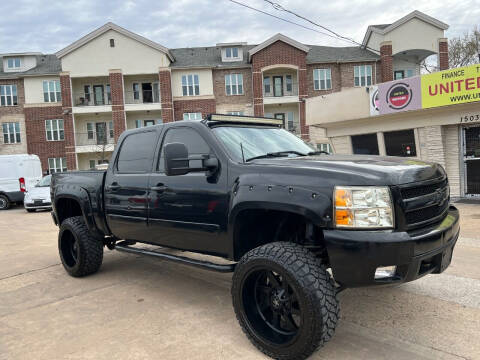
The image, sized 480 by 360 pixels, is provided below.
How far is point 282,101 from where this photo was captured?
105 feet

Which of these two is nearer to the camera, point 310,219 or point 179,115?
point 310,219

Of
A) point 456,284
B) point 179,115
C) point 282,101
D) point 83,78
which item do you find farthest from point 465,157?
point 83,78

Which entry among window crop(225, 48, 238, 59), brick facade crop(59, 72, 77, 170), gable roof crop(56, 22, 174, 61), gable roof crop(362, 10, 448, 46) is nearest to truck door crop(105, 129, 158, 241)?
gable roof crop(56, 22, 174, 61)

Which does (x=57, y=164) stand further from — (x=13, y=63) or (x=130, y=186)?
(x=130, y=186)

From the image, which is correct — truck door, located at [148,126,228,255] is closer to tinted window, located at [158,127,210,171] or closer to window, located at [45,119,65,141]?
tinted window, located at [158,127,210,171]

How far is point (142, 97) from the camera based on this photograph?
1319 inches

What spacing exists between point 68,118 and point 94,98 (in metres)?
3.09

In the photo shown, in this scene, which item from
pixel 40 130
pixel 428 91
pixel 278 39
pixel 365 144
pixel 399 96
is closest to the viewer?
pixel 428 91

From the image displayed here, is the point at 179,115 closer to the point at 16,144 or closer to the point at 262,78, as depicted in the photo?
the point at 262,78

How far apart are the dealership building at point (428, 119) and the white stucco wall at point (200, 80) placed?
65.7 feet

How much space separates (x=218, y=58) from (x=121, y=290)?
31894 millimetres

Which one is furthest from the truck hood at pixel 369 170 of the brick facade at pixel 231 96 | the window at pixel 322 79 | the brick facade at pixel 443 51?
the brick facade at pixel 443 51

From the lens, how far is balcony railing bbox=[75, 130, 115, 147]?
3275 centimetres

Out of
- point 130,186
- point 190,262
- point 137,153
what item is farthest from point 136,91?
point 190,262
